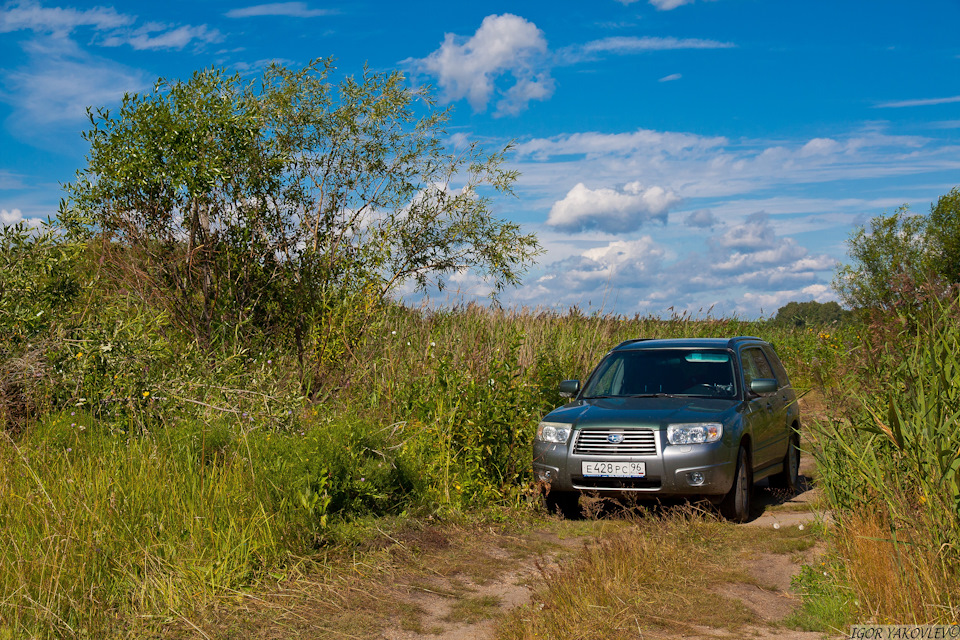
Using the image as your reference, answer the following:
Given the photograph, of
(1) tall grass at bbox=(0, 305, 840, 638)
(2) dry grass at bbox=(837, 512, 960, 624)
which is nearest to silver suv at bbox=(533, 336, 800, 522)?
(1) tall grass at bbox=(0, 305, 840, 638)

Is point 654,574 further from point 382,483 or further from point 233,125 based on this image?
point 233,125

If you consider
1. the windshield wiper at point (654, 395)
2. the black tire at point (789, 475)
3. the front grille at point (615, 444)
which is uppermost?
the windshield wiper at point (654, 395)

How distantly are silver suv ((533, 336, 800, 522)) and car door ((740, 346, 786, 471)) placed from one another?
1 centimetres

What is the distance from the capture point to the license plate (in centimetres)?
738

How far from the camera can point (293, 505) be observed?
6113mm

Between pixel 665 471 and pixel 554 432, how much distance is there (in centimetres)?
114

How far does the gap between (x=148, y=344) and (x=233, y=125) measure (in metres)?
4.25

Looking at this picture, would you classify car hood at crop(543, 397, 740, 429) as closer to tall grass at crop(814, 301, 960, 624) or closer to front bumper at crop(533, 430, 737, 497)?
front bumper at crop(533, 430, 737, 497)

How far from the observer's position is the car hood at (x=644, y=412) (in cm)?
751

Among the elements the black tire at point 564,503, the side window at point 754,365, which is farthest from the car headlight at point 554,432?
the side window at point 754,365

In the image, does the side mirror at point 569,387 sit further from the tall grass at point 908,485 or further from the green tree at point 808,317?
the green tree at point 808,317

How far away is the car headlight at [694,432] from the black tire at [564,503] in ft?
3.91

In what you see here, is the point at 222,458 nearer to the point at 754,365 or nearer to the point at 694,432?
the point at 694,432

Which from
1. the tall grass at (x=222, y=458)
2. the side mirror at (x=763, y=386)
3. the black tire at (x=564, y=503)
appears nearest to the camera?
the tall grass at (x=222, y=458)
